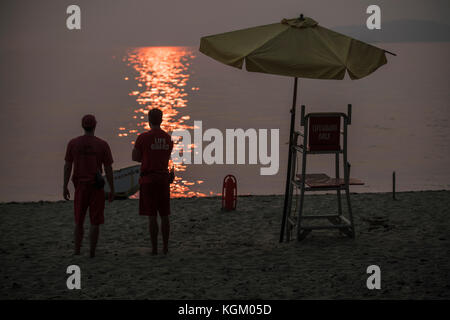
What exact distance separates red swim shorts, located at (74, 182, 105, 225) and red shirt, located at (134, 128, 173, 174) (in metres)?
0.70

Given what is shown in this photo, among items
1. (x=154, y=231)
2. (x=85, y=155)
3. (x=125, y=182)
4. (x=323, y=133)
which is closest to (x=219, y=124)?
(x=125, y=182)

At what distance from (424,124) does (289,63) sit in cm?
2826

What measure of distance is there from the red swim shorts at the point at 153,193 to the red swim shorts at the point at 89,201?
550 millimetres

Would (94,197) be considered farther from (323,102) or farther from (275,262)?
(323,102)

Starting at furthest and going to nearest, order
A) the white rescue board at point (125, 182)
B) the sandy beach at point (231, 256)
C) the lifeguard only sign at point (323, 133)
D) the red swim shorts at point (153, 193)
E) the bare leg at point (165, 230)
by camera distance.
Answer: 1. the white rescue board at point (125, 182)
2. the lifeguard only sign at point (323, 133)
3. the bare leg at point (165, 230)
4. the red swim shorts at point (153, 193)
5. the sandy beach at point (231, 256)

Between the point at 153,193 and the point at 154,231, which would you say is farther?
the point at 154,231

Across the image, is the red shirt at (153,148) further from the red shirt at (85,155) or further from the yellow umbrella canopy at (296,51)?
the yellow umbrella canopy at (296,51)

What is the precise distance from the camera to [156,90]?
6147 centimetres

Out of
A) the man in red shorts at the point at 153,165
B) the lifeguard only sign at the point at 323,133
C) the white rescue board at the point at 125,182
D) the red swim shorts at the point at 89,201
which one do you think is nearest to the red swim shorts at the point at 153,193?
the man in red shorts at the point at 153,165

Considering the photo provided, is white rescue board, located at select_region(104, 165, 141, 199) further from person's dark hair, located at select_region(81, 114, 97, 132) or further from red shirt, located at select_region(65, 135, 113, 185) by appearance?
person's dark hair, located at select_region(81, 114, 97, 132)

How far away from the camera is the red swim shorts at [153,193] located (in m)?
7.36

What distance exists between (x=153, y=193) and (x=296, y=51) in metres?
2.69

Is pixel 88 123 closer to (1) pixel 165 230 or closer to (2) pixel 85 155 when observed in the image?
(2) pixel 85 155

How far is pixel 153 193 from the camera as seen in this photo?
741cm
